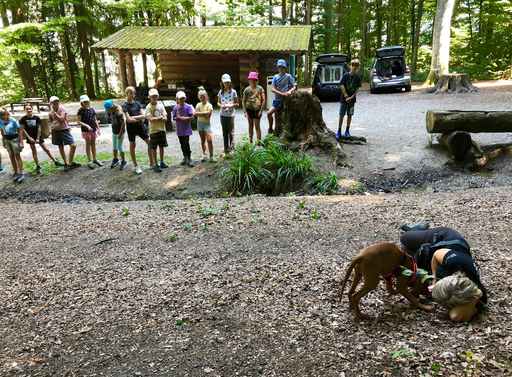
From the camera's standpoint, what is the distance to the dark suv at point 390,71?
60.2ft

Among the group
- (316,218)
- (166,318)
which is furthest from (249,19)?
(166,318)

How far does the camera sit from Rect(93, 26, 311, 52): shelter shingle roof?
1669 cm

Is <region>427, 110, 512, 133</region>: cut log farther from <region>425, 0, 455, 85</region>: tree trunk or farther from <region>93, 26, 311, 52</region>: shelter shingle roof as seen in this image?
<region>425, 0, 455, 85</region>: tree trunk

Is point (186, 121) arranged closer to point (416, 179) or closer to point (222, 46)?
point (416, 179)

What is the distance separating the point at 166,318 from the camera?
3.23m

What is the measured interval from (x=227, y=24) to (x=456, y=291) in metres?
28.1

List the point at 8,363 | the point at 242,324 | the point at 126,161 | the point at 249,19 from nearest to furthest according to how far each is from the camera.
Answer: the point at 8,363
the point at 242,324
the point at 126,161
the point at 249,19

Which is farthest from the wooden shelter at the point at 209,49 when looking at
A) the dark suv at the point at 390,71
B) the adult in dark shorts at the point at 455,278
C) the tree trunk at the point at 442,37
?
the adult in dark shorts at the point at 455,278

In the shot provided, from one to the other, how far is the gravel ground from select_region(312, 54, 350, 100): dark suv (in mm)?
12498

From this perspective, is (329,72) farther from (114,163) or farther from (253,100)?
(114,163)

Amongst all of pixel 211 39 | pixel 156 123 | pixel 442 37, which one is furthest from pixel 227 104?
pixel 442 37

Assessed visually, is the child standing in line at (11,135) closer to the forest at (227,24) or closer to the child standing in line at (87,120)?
the child standing in line at (87,120)

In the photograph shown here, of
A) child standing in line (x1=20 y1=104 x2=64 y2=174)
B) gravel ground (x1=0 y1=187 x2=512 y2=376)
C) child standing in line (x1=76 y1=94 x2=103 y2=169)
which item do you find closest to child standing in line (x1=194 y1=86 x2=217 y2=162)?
child standing in line (x1=76 y1=94 x2=103 y2=169)

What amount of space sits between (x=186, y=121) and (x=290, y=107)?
2.31 m
